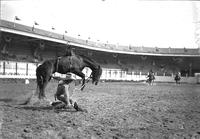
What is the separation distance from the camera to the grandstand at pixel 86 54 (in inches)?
1021

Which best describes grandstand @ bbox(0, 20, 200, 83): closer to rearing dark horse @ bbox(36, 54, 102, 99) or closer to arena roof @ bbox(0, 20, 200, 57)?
arena roof @ bbox(0, 20, 200, 57)

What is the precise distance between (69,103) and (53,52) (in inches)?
1092

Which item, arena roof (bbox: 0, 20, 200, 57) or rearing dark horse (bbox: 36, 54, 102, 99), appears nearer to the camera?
rearing dark horse (bbox: 36, 54, 102, 99)

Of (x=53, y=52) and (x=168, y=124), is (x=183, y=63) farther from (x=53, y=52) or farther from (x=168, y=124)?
(x=168, y=124)

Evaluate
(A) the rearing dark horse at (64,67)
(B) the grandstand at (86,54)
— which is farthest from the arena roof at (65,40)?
(A) the rearing dark horse at (64,67)

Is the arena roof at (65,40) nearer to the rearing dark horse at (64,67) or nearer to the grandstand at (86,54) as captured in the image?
the grandstand at (86,54)

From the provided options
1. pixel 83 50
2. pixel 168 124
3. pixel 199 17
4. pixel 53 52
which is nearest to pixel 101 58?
pixel 83 50

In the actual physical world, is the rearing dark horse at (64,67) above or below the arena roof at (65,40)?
below

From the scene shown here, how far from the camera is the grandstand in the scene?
85.1ft

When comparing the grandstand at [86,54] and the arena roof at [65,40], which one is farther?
the arena roof at [65,40]

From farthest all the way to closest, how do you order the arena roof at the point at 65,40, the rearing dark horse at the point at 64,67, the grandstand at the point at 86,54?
the arena roof at the point at 65,40
the grandstand at the point at 86,54
the rearing dark horse at the point at 64,67

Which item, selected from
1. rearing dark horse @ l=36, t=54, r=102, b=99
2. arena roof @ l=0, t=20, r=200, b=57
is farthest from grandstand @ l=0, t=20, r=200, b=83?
rearing dark horse @ l=36, t=54, r=102, b=99

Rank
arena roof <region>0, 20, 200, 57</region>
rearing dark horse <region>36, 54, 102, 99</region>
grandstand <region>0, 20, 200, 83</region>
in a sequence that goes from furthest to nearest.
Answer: arena roof <region>0, 20, 200, 57</region> < grandstand <region>0, 20, 200, 83</region> < rearing dark horse <region>36, 54, 102, 99</region>

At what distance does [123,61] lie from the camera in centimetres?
4862
